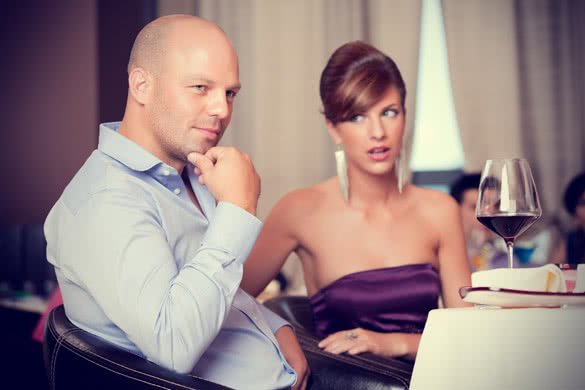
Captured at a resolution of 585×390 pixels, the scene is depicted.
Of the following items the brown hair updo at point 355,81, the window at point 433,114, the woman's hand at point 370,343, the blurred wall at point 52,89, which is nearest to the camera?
the woman's hand at point 370,343

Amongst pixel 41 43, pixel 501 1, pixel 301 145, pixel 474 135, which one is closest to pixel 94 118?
pixel 41 43

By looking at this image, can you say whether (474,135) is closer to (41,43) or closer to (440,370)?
(41,43)

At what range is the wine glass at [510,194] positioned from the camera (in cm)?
103

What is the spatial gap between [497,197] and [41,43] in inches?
157

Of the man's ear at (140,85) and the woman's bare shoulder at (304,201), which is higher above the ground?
the man's ear at (140,85)

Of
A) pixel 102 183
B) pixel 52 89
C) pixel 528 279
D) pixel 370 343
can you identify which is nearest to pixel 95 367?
pixel 102 183

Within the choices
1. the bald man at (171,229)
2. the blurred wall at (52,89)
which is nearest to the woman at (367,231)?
the bald man at (171,229)

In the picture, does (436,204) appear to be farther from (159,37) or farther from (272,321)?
(159,37)

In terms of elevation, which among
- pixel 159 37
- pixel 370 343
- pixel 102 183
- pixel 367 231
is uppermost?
pixel 159 37

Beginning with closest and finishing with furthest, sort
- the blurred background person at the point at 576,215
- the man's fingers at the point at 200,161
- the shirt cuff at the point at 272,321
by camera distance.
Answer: the man's fingers at the point at 200,161 → the shirt cuff at the point at 272,321 → the blurred background person at the point at 576,215

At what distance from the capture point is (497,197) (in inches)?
40.8

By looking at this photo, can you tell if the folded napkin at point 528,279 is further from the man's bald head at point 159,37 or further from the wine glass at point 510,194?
the man's bald head at point 159,37

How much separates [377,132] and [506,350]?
3.57 feet

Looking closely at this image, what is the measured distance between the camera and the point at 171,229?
3.57ft
